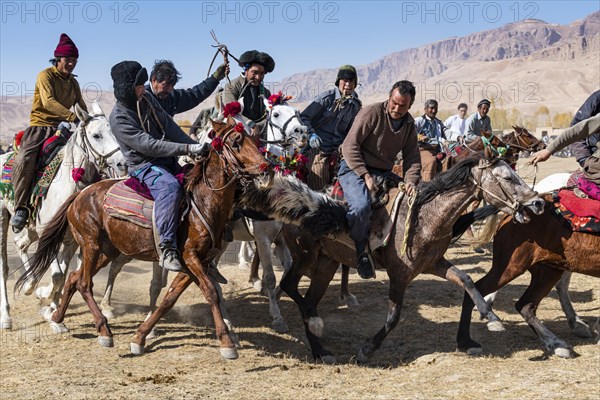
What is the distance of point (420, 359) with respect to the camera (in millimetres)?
6695

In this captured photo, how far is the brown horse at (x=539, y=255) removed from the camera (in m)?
6.70

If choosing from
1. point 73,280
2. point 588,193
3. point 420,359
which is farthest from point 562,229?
point 73,280

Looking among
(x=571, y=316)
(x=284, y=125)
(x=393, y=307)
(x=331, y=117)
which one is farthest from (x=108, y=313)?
(x=571, y=316)

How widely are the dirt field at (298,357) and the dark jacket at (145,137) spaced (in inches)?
83.3

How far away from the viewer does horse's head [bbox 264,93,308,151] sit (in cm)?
793

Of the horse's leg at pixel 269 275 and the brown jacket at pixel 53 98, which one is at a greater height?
the brown jacket at pixel 53 98

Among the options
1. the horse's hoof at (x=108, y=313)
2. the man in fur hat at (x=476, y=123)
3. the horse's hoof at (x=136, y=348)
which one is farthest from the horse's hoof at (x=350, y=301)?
the man in fur hat at (x=476, y=123)

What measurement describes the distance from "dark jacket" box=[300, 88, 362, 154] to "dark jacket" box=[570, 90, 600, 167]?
9.78 feet

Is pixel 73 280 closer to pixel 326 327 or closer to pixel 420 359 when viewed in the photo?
pixel 326 327

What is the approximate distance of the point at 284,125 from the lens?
26.9 feet

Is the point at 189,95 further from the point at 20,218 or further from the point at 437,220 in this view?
the point at 437,220

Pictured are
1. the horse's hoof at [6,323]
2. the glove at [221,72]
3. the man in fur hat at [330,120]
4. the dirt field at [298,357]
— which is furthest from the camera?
the man in fur hat at [330,120]

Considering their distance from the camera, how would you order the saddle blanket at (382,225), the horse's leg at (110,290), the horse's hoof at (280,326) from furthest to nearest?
1. the horse's leg at (110,290)
2. the horse's hoof at (280,326)
3. the saddle blanket at (382,225)

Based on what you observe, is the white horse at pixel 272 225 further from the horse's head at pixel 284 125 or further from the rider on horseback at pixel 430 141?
the rider on horseback at pixel 430 141
